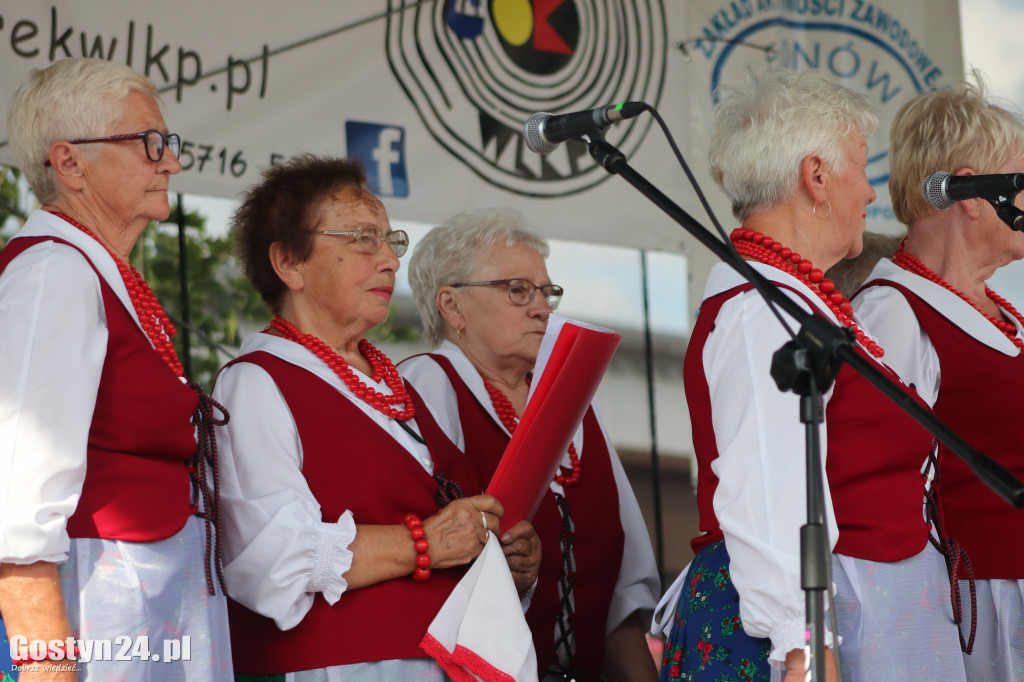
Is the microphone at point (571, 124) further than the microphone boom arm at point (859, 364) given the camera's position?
Yes

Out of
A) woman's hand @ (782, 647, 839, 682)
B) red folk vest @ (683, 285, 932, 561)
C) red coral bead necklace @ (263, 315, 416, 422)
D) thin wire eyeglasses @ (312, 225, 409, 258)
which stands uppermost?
thin wire eyeglasses @ (312, 225, 409, 258)

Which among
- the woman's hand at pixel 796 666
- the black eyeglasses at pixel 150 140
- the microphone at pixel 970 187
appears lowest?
the woman's hand at pixel 796 666

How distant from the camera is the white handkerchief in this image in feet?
7.22

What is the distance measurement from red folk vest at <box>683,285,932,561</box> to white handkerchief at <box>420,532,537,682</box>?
25.0 inches

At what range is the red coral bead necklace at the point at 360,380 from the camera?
8.17 feet

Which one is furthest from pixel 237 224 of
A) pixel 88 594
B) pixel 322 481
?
pixel 88 594

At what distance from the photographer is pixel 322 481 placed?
2320 millimetres

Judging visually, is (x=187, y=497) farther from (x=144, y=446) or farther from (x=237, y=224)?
(x=237, y=224)

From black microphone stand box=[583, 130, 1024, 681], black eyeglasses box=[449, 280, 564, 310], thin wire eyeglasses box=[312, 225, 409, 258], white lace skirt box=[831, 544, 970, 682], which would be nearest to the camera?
black microphone stand box=[583, 130, 1024, 681]

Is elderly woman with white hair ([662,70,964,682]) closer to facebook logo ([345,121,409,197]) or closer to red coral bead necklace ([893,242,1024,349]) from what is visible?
red coral bead necklace ([893,242,1024,349])

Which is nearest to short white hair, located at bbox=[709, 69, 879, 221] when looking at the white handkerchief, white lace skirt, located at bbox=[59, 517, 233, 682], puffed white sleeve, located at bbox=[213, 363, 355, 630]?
the white handkerchief

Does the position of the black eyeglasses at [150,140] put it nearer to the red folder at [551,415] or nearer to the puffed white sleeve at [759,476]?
the red folder at [551,415]

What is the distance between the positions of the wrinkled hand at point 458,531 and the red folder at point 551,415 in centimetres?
10

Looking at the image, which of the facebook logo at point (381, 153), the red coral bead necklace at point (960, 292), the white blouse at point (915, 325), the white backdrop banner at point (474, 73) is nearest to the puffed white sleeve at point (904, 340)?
the white blouse at point (915, 325)
